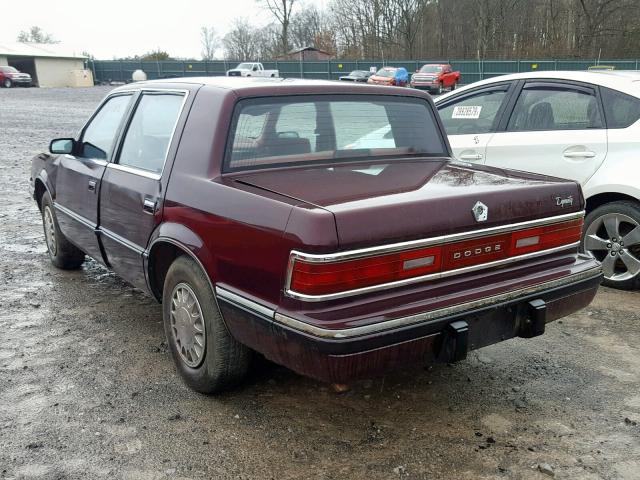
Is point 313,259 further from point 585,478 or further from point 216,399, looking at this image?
point 585,478

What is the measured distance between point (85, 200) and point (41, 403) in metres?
1.69

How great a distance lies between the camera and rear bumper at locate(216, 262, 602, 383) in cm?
257

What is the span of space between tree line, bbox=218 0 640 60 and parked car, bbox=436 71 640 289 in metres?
40.9

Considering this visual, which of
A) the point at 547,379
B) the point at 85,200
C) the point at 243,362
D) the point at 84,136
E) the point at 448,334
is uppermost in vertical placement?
the point at 84,136

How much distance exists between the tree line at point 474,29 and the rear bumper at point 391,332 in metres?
43.9

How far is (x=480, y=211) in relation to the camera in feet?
9.68

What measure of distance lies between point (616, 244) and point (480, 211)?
259cm

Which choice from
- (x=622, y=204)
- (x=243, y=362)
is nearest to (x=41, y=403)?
(x=243, y=362)

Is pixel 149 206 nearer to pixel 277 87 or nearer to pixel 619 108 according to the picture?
pixel 277 87

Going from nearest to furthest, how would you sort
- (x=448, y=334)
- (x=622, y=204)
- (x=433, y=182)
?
(x=448, y=334) < (x=433, y=182) < (x=622, y=204)

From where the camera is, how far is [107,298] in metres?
5.09

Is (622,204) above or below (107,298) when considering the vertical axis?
above

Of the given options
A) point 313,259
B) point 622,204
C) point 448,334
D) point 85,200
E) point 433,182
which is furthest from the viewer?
point 622,204

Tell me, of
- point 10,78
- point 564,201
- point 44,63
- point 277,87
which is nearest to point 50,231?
point 277,87
